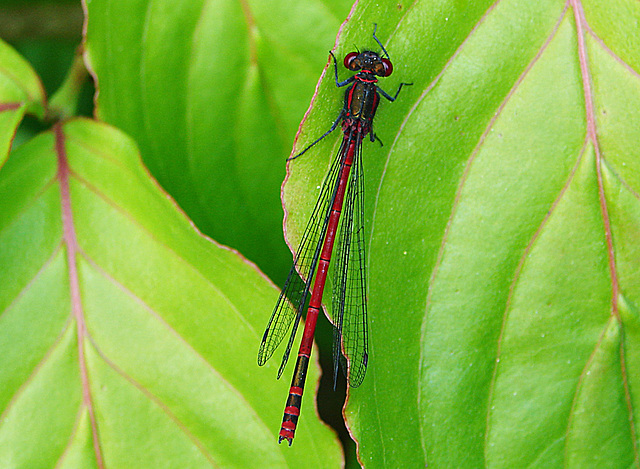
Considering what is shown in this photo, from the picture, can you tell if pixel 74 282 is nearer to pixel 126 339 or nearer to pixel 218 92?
pixel 126 339

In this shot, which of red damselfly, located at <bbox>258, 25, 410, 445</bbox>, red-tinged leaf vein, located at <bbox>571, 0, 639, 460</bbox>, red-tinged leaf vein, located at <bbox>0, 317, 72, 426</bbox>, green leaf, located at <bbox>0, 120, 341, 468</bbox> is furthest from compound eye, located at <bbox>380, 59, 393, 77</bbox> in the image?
red-tinged leaf vein, located at <bbox>0, 317, 72, 426</bbox>

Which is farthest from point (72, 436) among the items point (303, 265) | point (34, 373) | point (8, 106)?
point (8, 106)

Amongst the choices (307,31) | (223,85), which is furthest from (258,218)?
(307,31)

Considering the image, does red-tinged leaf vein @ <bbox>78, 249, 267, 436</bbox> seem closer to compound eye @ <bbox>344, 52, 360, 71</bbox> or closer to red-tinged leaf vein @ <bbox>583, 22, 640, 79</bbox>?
compound eye @ <bbox>344, 52, 360, 71</bbox>

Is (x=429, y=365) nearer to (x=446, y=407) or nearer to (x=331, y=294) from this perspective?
(x=446, y=407)

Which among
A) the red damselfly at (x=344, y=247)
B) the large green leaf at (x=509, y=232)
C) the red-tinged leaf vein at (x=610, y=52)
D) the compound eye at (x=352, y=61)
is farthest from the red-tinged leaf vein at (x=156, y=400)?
the red-tinged leaf vein at (x=610, y=52)
